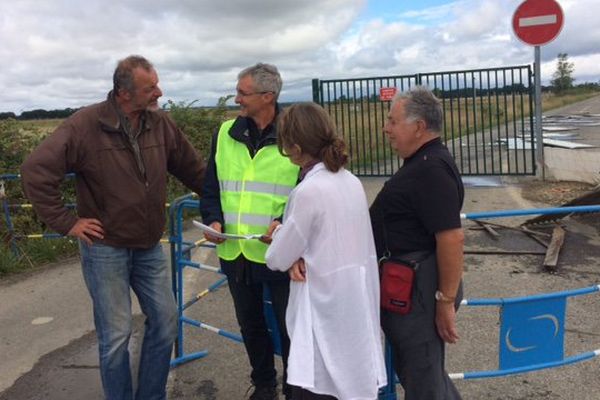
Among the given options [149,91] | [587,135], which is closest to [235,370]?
[149,91]

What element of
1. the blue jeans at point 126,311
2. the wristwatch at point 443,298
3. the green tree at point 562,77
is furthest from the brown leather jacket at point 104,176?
the green tree at point 562,77

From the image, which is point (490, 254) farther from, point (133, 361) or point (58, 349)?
point (58, 349)

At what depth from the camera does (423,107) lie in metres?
2.44

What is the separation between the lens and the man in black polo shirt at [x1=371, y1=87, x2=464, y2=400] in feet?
7.70

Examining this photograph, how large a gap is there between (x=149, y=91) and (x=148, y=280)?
106 centimetres

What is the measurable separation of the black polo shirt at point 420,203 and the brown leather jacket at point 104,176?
127cm

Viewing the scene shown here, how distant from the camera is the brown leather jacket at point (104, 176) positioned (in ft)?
9.17

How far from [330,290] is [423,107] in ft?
2.92

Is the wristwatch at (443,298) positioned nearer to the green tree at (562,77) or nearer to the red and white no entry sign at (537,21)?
the red and white no entry sign at (537,21)

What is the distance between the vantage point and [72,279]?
21.0ft

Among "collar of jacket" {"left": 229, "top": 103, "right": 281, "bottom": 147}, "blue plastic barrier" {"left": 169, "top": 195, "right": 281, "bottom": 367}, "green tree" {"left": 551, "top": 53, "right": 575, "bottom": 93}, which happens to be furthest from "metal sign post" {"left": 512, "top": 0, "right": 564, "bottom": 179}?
"green tree" {"left": 551, "top": 53, "right": 575, "bottom": 93}

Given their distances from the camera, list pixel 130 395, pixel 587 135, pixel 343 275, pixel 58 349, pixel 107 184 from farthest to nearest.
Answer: pixel 587 135
pixel 58 349
pixel 130 395
pixel 107 184
pixel 343 275

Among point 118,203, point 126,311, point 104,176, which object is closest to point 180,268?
point 126,311

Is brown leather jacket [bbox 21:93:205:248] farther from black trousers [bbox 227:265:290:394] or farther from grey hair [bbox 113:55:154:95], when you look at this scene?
black trousers [bbox 227:265:290:394]
